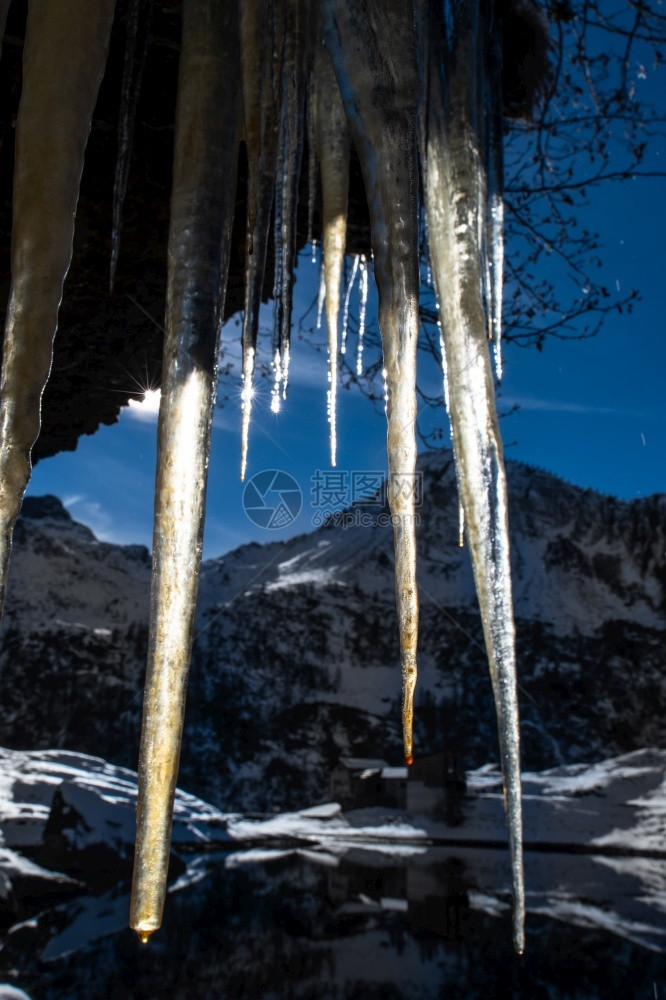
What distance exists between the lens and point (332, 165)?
4.50ft

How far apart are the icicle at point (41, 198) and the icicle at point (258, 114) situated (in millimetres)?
207

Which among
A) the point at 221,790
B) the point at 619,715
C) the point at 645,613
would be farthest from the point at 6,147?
the point at 645,613

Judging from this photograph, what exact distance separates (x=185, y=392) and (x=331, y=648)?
17.2m

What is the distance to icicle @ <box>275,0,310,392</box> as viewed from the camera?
1.09 m

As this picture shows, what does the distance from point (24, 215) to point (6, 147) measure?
711 mm

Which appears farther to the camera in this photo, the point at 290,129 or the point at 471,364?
the point at 290,129

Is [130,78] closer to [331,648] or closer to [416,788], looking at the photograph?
[416,788]

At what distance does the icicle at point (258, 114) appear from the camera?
101 cm

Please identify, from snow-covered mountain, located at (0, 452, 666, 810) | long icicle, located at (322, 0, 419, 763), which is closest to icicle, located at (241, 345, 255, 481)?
long icicle, located at (322, 0, 419, 763)

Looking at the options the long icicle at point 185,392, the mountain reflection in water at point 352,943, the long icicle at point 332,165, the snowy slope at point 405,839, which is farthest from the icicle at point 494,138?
the snowy slope at point 405,839

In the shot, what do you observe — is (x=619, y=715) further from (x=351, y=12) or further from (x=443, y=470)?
(x=351, y=12)

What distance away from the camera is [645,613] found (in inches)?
704

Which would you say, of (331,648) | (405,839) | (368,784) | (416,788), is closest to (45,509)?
(331,648)

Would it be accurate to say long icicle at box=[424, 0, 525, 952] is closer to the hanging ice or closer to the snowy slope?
the hanging ice
